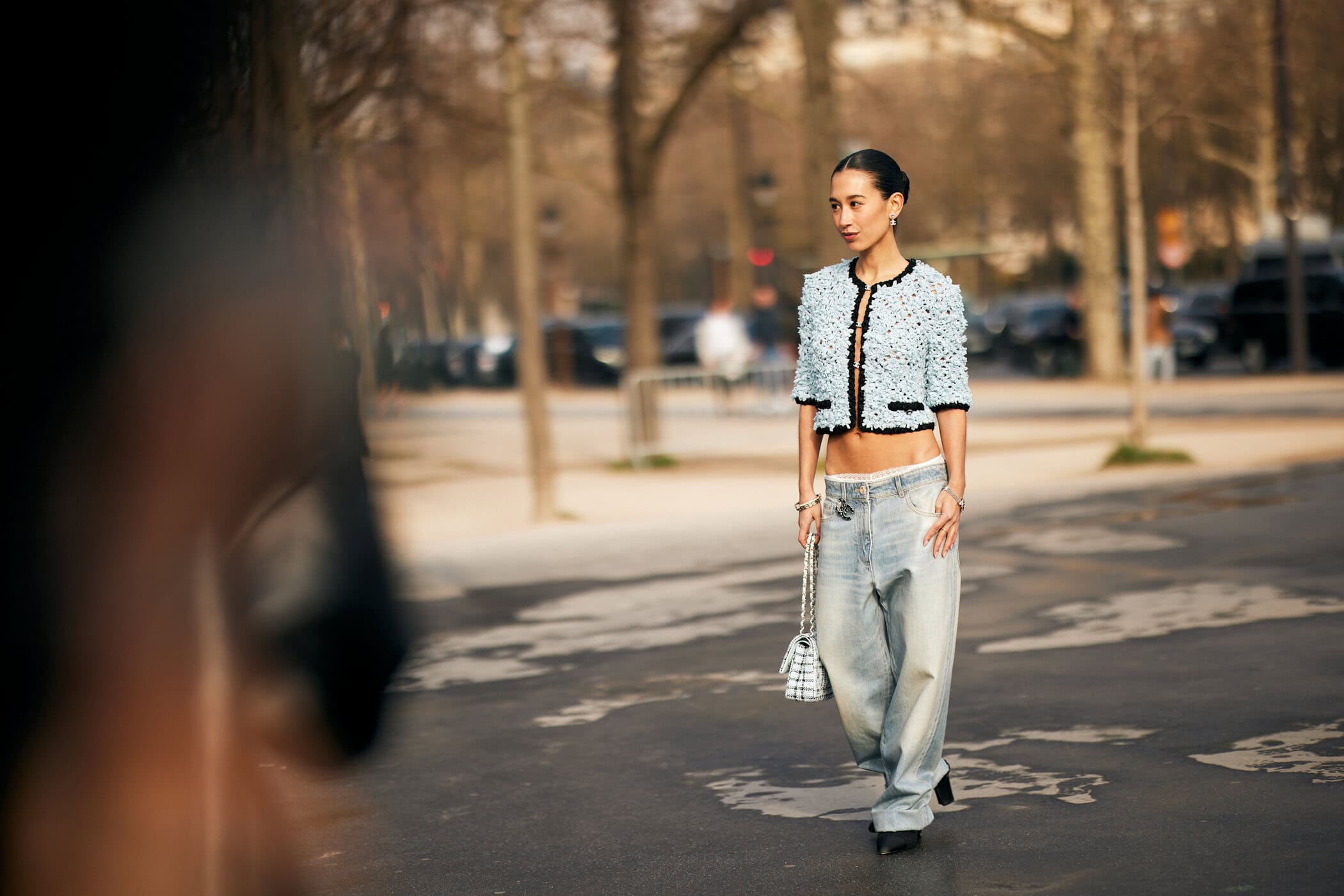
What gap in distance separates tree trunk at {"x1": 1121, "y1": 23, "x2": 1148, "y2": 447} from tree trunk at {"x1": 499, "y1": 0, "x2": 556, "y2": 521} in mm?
5395

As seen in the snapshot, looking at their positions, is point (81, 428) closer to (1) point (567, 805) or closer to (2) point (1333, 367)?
(1) point (567, 805)

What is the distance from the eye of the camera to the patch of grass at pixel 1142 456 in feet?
53.9

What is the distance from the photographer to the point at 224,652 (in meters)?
2.05

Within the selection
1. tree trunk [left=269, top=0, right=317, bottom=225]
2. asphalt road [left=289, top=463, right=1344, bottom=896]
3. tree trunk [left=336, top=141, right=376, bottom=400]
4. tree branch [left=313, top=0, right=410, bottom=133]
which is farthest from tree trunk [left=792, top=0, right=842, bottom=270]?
tree trunk [left=269, top=0, right=317, bottom=225]

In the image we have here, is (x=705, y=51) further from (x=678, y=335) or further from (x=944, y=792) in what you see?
(x=678, y=335)

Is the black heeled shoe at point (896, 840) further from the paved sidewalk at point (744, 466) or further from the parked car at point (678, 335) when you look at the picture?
the parked car at point (678, 335)

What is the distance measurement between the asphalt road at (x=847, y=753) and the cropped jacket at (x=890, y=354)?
1.13 meters

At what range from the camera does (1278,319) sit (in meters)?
32.7

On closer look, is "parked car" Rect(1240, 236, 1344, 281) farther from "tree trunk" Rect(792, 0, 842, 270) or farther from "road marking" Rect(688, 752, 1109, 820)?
"road marking" Rect(688, 752, 1109, 820)

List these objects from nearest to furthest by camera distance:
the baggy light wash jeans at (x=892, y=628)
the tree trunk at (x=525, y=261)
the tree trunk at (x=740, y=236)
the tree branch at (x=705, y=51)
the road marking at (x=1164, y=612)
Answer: the baggy light wash jeans at (x=892, y=628) → the road marking at (x=1164, y=612) → the tree trunk at (x=525, y=261) → the tree branch at (x=705, y=51) → the tree trunk at (x=740, y=236)

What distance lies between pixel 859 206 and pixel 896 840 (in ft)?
5.25

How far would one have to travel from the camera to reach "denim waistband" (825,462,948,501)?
4609mm

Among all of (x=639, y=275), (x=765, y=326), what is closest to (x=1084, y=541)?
(x=639, y=275)

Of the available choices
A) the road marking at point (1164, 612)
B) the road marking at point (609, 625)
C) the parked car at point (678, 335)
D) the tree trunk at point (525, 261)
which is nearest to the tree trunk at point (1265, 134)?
the parked car at point (678, 335)
